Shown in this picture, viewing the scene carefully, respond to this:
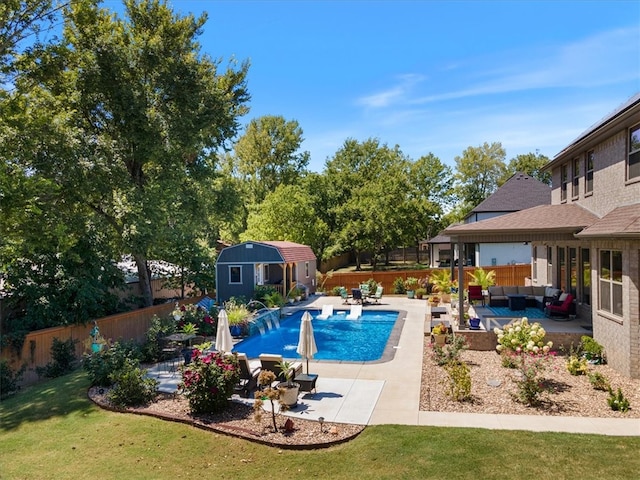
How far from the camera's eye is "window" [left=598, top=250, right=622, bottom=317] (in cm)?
1089

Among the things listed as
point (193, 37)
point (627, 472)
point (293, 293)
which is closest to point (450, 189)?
point (293, 293)

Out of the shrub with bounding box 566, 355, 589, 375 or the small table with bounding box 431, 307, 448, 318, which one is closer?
the shrub with bounding box 566, 355, 589, 375

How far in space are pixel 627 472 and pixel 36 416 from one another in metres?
10.7

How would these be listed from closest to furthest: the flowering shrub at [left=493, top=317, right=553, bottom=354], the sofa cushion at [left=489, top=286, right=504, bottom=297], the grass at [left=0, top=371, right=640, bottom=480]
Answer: the grass at [left=0, top=371, right=640, bottom=480], the flowering shrub at [left=493, top=317, right=553, bottom=354], the sofa cushion at [left=489, top=286, right=504, bottom=297]

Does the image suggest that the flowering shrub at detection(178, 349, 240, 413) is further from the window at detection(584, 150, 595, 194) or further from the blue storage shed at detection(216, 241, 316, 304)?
the blue storage shed at detection(216, 241, 316, 304)

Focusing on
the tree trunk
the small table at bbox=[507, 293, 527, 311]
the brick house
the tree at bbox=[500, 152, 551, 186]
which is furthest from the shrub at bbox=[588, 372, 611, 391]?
the tree at bbox=[500, 152, 551, 186]

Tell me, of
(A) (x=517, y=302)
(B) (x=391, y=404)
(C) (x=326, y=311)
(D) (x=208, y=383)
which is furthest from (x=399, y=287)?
(D) (x=208, y=383)

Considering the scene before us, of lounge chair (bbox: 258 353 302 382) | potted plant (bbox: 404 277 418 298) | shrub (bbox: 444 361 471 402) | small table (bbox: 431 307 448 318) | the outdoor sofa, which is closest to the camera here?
shrub (bbox: 444 361 471 402)

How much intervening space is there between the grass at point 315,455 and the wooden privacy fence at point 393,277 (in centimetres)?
2049

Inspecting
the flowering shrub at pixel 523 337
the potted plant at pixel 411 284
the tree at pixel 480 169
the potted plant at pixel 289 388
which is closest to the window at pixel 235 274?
the potted plant at pixel 411 284

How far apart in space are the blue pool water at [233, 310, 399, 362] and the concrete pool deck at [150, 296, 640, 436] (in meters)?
1.83

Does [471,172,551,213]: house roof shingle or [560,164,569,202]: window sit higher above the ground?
[471,172,551,213]: house roof shingle

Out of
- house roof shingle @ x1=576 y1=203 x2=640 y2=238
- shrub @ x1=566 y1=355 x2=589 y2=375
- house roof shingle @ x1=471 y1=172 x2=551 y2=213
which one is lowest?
shrub @ x1=566 y1=355 x2=589 y2=375

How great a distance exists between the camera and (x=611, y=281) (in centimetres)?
1127
